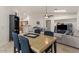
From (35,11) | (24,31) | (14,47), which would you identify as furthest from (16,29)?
(35,11)

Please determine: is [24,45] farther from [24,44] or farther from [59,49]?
[59,49]

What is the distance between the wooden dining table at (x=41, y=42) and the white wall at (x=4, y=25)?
472 mm

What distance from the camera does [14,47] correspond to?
242cm

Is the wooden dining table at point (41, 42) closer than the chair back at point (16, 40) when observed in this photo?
Yes

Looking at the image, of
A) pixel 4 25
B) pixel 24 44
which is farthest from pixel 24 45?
pixel 4 25

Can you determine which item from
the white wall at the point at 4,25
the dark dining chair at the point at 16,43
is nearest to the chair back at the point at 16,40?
the dark dining chair at the point at 16,43

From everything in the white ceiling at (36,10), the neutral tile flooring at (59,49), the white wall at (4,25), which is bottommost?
the neutral tile flooring at (59,49)

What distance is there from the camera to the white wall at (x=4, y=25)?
236 cm

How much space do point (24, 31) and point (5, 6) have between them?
622mm

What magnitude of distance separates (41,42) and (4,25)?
813 mm

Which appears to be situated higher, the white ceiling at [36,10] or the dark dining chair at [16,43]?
the white ceiling at [36,10]

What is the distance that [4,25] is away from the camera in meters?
2.39

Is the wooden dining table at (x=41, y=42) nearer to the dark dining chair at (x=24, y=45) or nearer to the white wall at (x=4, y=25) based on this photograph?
the dark dining chair at (x=24, y=45)
